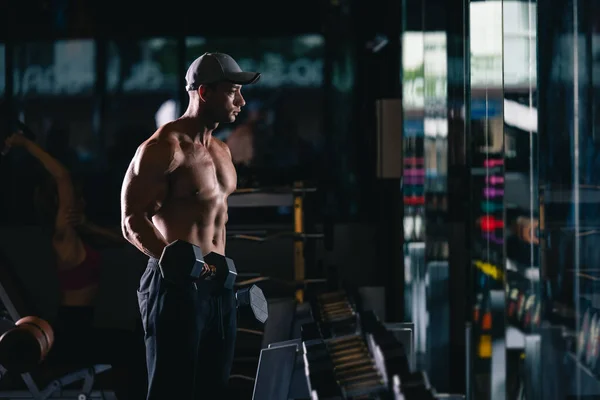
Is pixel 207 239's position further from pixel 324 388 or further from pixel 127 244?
pixel 127 244

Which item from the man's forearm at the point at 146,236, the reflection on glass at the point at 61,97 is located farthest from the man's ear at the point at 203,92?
the reflection on glass at the point at 61,97

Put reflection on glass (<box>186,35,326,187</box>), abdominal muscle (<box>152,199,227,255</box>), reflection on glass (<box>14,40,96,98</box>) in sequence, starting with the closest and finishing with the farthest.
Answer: abdominal muscle (<box>152,199,227,255</box>) → reflection on glass (<box>186,35,326,187</box>) → reflection on glass (<box>14,40,96,98</box>)

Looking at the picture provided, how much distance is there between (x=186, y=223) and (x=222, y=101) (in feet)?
1.66

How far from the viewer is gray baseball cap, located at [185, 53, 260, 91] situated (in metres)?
3.71

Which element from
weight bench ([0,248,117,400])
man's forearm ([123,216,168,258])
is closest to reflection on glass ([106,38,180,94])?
weight bench ([0,248,117,400])

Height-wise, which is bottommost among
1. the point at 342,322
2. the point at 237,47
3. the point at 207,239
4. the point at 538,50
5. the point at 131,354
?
the point at 131,354

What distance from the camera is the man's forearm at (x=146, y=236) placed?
3.50 metres

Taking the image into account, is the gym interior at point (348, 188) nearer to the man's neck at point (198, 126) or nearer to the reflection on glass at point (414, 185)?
the reflection on glass at point (414, 185)

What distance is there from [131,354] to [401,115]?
2.16 metres

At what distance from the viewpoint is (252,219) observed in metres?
7.60

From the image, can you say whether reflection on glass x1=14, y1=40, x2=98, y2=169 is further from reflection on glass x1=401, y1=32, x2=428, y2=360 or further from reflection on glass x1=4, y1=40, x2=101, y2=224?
reflection on glass x1=401, y1=32, x2=428, y2=360

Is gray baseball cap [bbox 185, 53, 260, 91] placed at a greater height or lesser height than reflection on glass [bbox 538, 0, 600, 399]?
greater

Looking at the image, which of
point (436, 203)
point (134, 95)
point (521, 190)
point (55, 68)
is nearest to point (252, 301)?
point (436, 203)

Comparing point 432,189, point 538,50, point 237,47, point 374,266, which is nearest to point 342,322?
point 432,189
